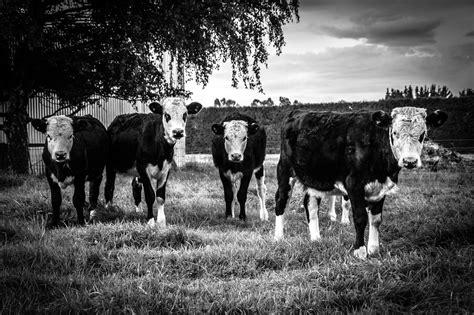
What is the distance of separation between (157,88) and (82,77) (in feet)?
6.70

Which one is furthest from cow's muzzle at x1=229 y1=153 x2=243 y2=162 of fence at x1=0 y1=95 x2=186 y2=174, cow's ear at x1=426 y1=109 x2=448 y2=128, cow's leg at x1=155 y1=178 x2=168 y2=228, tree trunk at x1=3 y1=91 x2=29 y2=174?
tree trunk at x1=3 y1=91 x2=29 y2=174

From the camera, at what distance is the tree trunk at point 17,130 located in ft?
40.0

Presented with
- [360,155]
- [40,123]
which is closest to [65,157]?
[40,123]

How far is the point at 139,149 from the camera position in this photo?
8.04m

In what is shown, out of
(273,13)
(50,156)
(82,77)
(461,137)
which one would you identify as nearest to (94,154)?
(50,156)

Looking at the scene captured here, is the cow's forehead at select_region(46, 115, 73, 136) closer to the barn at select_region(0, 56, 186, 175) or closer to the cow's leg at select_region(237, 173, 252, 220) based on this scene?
the cow's leg at select_region(237, 173, 252, 220)

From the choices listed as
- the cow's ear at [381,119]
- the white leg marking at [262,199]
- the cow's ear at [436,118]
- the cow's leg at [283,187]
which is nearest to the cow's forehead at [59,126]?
the cow's leg at [283,187]

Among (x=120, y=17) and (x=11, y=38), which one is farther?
(x=120, y=17)

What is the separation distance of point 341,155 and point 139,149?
3741 mm

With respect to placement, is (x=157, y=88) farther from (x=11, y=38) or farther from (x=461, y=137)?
(x=461, y=137)

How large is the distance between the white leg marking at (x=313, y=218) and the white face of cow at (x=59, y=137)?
3677mm

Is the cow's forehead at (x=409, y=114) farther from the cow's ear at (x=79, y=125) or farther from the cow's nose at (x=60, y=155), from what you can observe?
the cow's ear at (x=79, y=125)

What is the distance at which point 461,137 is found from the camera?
955 inches

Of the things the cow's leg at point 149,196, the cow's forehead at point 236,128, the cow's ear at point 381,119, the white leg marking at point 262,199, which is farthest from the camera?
the white leg marking at point 262,199
